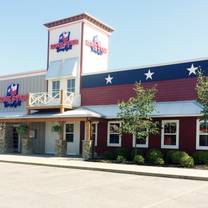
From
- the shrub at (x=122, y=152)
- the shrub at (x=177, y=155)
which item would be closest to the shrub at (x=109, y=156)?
the shrub at (x=122, y=152)

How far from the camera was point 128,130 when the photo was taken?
69.6 feet

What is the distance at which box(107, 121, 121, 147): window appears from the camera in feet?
82.5

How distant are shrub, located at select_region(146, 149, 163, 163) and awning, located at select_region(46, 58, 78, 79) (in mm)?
9472

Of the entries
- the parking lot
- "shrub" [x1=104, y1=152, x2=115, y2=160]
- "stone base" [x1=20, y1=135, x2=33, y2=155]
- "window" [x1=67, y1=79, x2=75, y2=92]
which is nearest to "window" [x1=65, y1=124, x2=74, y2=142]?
"window" [x1=67, y1=79, x2=75, y2=92]

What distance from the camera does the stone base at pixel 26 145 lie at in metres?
28.6

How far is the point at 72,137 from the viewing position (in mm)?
27953

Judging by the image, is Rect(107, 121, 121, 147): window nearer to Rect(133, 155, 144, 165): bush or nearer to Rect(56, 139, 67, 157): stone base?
Rect(56, 139, 67, 157): stone base

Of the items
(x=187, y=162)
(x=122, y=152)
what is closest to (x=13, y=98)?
(x=122, y=152)

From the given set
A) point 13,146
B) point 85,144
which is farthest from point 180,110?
point 13,146

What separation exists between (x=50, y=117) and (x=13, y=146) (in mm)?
7851

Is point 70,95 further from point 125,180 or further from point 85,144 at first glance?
point 125,180

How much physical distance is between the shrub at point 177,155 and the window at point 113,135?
4.93 metres

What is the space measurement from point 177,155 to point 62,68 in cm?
1221

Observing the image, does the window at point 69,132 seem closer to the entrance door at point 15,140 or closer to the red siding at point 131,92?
the red siding at point 131,92
